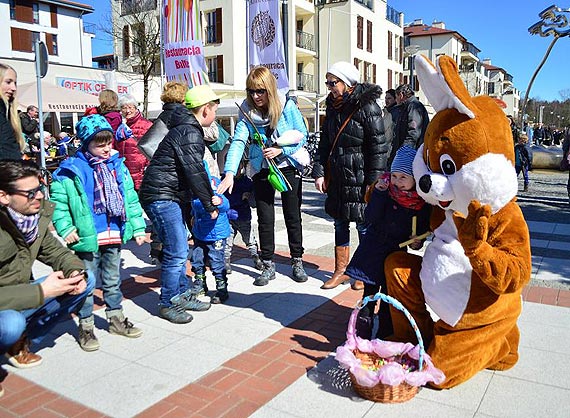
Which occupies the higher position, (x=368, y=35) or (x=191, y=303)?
(x=368, y=35)

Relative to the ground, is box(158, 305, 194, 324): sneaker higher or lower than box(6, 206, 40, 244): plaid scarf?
lower

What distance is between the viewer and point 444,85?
2814 mm

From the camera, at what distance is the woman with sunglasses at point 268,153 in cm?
483

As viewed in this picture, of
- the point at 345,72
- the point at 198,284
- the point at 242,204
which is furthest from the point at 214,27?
the point at 198,284

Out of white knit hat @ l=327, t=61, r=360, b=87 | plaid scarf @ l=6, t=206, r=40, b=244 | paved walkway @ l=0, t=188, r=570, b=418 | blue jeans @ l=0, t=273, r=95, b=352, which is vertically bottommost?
paved walkway @ l=0, t=188, r=570, b=418

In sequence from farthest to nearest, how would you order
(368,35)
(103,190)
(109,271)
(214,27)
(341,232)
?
(368,35) < (214,27) < (341,232) < (109,271) < (103,190)

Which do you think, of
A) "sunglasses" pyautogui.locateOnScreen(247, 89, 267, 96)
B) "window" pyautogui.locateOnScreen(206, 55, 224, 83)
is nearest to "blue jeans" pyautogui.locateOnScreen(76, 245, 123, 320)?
"sunglasses" pyautogui.locateOnScreen(247, 89, 267, 96)

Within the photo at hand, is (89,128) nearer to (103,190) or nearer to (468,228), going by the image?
(103,190)

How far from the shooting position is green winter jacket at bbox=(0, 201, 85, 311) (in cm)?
292

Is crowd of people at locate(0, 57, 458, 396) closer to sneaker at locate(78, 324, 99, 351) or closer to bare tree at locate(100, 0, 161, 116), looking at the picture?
sneaker at locate(78, 324, 99, 351)

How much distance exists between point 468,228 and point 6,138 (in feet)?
11.9

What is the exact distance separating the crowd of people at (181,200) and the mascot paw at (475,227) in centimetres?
64

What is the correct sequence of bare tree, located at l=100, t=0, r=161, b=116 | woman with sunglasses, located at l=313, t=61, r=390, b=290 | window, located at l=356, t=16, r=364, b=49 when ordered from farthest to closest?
window, located at l=356, t=16, r=364, b=49, bare tree, located at l=100, t=0, r=161, b=116, woman with sunglasses, located at l=313, t=61, r=390, b=290

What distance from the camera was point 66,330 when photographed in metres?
4.05
